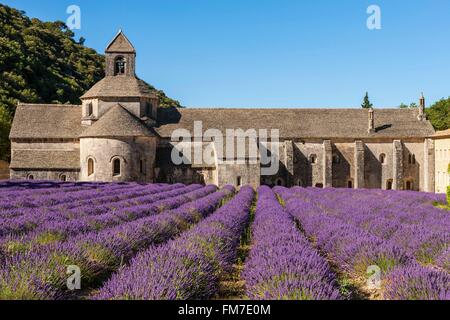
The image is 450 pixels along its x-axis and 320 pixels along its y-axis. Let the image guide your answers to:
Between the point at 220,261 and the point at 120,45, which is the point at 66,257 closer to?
the point at 220,261

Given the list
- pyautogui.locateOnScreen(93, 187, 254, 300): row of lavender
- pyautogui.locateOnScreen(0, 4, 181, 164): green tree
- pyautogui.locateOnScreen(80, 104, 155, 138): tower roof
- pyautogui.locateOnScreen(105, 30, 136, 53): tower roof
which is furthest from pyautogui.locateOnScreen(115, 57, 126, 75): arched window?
pyautogui.locateOnScreen(93, 187, 254, 300): row of lavender

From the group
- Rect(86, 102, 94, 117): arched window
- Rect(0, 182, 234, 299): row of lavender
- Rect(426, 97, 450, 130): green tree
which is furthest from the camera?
Rect(426, 97, 450, 130): green tree

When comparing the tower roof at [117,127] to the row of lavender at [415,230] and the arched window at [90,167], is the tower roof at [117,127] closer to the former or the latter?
the arched window at [90,167]

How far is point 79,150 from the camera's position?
3694 cm

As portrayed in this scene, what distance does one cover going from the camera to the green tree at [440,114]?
5921 centimetres

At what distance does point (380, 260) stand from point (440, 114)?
5993 cm

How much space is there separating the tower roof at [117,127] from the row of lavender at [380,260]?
24.1m

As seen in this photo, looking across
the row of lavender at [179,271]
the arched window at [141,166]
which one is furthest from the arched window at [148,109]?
the row of lavender at [179,271]

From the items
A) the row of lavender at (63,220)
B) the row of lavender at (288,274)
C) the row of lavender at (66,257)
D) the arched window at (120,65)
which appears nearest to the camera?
the row of lavender at (288,274)

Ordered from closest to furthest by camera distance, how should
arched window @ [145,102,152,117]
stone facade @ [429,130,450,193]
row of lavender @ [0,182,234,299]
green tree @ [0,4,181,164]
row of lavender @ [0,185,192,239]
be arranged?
1. row of lavender @ [0,182,234,299]
2. row of lavender @ [0,185,192,239]
3. stone facade @ [429,130,450,193]
4. arched window @ [145,102,152,117]
5. green tree @ [0,4,181,164]

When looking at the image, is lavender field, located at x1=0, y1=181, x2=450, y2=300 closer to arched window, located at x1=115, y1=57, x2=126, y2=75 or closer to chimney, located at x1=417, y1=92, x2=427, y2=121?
arched window, located at x1=115, y1=57, x2=126, y2=75

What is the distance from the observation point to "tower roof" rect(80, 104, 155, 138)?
33.9 m

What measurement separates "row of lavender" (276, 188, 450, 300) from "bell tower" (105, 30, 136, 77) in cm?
3110
